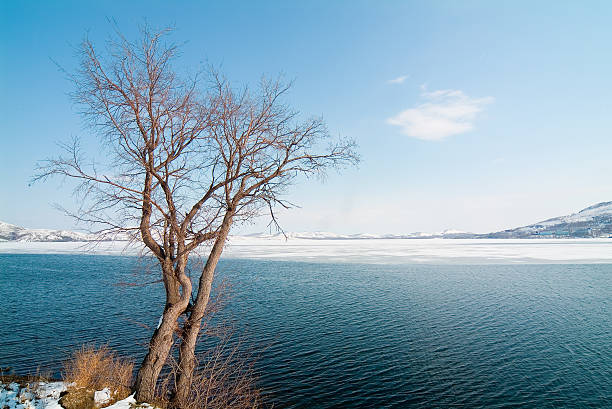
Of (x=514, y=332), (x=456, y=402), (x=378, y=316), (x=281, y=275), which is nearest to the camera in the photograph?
(x=456, y=402)

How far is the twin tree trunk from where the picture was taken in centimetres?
683

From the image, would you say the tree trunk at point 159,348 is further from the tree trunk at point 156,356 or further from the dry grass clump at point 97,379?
the dry grass clump at point 97,379

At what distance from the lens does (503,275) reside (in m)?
30.0

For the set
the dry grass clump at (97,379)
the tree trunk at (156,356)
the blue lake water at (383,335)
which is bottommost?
the blue lake water at (383,335)

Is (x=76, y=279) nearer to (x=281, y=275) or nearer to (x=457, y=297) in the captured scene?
(x=281, y=275)

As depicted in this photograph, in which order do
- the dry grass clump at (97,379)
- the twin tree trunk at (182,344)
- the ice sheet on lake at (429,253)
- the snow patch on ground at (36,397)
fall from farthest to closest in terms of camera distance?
the ice sheet on lake at (429,253) < the twin tree trunk at (182,344) < the dry grass clump at (97,379) < the snow patch on ground at (36,397)

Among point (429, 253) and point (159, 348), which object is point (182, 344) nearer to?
point (159, 348)

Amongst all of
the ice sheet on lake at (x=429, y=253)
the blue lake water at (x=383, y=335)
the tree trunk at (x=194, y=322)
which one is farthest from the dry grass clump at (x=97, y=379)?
the ice sheet on lake at (x=429, y=253)

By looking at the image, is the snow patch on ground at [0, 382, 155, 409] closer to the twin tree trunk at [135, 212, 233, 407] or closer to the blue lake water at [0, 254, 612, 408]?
the twin tree trunk at [135, 212, 233, 407]

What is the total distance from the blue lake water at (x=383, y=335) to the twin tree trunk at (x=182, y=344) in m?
1.06

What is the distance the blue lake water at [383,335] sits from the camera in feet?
30.7

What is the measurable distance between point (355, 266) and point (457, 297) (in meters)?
16.6

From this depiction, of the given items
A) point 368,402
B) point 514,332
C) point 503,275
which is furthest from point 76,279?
point 503,275

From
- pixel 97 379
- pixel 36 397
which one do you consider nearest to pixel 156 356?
pixel 97 379
